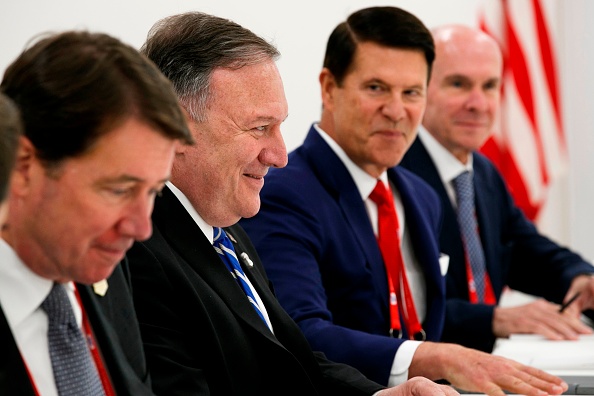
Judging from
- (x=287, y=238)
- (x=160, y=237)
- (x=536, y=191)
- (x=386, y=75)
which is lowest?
(x=536, y=191)

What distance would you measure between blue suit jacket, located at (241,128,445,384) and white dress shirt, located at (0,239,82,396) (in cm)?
109

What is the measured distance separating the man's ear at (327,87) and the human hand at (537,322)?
82 centimetres

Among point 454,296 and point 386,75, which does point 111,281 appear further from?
point 454,296


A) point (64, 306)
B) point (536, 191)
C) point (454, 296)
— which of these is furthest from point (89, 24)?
point (536, 191)

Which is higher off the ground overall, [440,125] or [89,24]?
[89,24]

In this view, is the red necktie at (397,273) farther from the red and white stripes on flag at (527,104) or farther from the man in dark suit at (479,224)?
the red and white stripes on flag at (527,104)

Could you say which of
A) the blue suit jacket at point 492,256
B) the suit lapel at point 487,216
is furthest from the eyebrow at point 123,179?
the suit lapel at point 487,216

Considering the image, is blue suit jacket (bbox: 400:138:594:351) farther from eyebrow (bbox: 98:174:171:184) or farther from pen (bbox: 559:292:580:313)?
eyebrow (bbox: 98:174:171:184)

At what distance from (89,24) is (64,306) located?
125 cm

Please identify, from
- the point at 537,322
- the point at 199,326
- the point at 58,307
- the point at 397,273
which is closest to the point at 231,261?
the point at 199,326

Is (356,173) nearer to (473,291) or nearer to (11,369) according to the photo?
(473,291)

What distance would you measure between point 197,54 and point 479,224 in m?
1.81

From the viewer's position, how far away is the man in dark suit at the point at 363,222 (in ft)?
7.86

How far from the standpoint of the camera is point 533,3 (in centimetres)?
615
